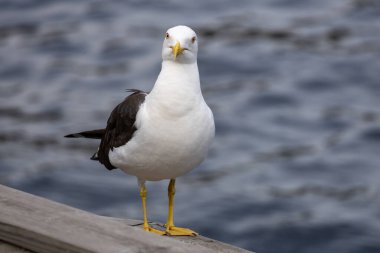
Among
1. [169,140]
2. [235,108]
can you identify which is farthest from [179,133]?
[235,108]

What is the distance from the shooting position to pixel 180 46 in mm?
5180

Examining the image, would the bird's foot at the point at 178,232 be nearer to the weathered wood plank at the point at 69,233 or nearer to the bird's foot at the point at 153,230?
the bird's foot at the point at 153,230

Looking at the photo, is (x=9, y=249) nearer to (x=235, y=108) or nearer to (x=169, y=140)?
(x=169, y=140)

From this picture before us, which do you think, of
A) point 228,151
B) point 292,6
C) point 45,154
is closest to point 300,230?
point 228,151

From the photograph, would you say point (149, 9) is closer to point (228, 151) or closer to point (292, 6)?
point (292, 6)

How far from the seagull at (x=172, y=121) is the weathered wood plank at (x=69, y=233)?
1073 mm

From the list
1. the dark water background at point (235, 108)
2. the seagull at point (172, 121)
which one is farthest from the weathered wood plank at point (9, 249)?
the dark water background at point (235, 108)

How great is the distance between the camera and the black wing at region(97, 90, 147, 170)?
5.52 m

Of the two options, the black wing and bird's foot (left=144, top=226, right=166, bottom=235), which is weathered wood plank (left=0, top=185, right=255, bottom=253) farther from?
the black wing

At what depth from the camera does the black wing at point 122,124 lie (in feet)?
18.1

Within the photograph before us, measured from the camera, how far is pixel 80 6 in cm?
2005

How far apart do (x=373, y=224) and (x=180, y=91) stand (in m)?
8.19

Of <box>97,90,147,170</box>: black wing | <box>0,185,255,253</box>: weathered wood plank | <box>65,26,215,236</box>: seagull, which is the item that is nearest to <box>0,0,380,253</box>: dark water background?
<box>97,90,147,170</box>: black wing

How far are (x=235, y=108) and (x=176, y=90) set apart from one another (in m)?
10.8
